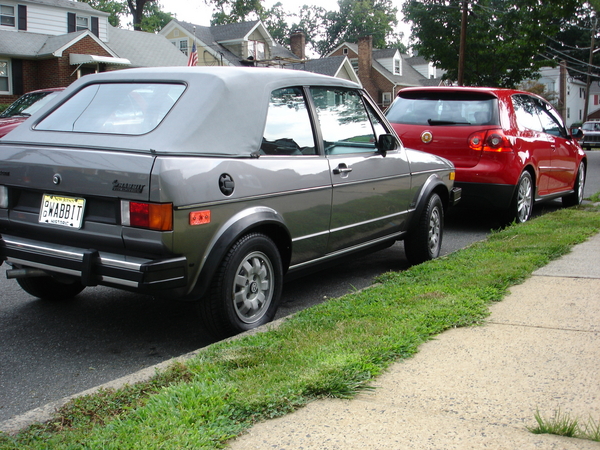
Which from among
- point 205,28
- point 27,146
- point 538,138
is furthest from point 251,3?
point 27,146

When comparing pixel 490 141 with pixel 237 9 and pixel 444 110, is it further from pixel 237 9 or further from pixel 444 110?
pixel 237 9

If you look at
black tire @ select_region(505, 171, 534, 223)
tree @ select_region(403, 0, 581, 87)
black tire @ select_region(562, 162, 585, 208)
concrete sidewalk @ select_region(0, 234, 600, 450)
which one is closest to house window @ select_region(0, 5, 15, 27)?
tree @ select_region(403, 0, 581, 87)

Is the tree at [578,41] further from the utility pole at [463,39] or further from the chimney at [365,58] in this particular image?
the utility pole at [463,39]

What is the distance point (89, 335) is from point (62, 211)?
2.95ft

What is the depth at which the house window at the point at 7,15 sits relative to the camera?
1276 inches

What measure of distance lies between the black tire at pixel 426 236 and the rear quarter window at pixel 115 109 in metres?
2.88

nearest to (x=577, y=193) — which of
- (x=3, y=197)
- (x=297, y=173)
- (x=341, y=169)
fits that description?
(x=341, y=169)

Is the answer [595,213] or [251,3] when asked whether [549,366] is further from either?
[251,3]

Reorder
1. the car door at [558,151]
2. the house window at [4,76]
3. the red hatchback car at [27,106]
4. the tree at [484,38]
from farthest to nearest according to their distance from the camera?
the house window at [4,76]
the tree at [484,38]
the red hatchback car at [27,106]
the car door at [558,151]

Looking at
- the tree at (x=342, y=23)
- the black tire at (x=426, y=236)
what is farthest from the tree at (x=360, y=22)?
the black tire at (x=426, y=236)

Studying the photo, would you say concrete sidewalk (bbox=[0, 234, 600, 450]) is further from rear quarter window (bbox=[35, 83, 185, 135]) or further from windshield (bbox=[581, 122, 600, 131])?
windshield (bbox=[581, 122, 600, 131])

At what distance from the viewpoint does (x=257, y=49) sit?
49.3 m

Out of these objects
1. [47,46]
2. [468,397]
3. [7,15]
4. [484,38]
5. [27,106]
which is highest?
[7,15]

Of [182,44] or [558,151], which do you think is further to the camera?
[182,44]
